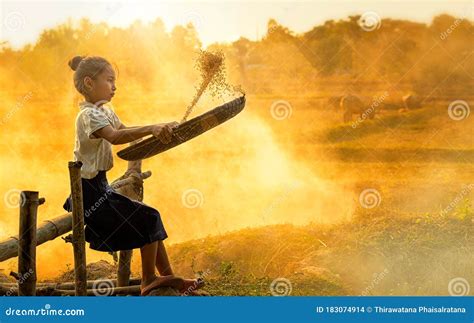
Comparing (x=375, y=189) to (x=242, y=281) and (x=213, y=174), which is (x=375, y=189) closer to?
(x=213, y=174)

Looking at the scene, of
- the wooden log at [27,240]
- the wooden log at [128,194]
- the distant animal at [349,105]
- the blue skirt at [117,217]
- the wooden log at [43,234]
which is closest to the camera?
the blue skirt at [117,217]

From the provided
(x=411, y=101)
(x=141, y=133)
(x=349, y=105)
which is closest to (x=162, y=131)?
(x=141, y=133)

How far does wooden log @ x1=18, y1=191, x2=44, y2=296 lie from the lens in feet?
19.7

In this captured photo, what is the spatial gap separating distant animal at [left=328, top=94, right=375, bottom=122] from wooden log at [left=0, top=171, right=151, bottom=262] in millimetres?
11944

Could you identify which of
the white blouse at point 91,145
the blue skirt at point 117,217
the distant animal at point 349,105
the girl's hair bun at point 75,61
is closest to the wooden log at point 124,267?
the blue skirt at point 117,217

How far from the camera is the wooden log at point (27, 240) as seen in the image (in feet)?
19.7

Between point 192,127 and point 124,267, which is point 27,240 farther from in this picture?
point 192,127

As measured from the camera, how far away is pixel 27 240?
6.05 metres

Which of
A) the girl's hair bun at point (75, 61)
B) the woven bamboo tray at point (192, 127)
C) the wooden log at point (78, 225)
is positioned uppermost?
the girl's hair bun at point (75, 61)

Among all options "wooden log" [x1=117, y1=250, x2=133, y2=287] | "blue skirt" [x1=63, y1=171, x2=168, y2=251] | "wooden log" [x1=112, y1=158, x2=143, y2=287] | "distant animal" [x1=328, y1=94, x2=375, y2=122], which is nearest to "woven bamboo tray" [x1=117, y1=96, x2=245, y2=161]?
"blue skirt" [x1=63, y1=171, x2=168, y2=251]

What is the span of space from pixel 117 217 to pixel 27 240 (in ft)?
2.60

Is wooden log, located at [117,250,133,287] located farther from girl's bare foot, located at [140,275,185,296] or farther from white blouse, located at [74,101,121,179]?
white blouse, located at [74,101,121,179]

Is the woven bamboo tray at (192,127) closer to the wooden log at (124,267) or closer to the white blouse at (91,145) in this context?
the white blouse at (91,145)

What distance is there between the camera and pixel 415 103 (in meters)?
19.2
